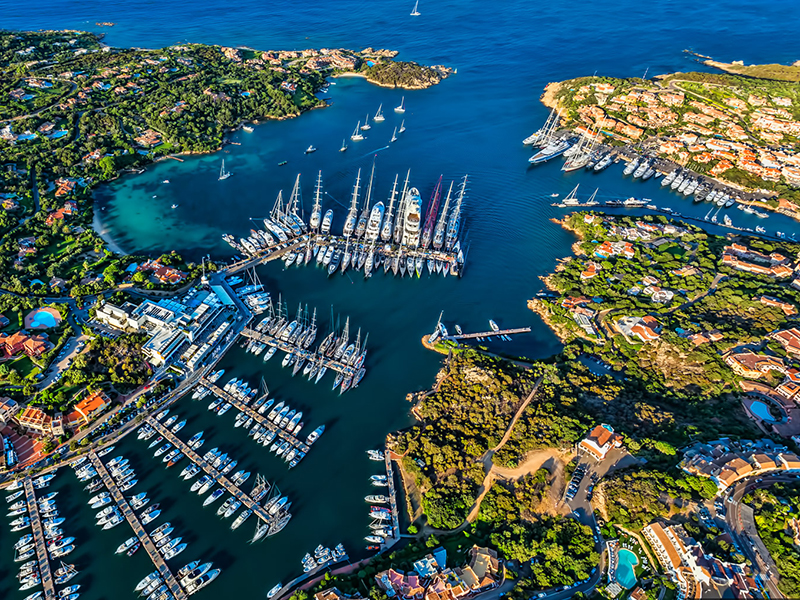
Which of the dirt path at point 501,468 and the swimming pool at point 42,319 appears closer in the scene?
the dirt path at point 501,468

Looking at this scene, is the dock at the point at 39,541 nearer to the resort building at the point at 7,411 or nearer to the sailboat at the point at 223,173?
the resort building at the point at 7,411

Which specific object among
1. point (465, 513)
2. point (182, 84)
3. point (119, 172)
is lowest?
point (465, 513)

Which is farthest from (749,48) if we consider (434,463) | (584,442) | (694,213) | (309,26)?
(434,463)

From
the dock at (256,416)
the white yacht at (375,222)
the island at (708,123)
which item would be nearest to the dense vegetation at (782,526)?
the dock at (256,416)

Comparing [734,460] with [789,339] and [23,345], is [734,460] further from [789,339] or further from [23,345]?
[23,345]

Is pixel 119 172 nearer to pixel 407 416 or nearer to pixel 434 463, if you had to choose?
pixel 407 416

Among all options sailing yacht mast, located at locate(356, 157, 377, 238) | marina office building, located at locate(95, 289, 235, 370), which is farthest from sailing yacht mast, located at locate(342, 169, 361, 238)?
marina office building, located at locate(95, 289, 235, 370)
